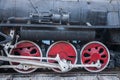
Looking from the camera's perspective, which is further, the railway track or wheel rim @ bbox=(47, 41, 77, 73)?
wheel rim @ bbox=(47, 41, 77, 73)

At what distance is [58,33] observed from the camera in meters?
5.26

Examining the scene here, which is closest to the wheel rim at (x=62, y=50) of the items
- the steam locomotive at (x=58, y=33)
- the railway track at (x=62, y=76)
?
the steam locomotive at (x=58, y=33)

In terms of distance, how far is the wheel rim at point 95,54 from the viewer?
18.5 ft

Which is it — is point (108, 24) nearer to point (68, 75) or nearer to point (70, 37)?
point (70, 37)

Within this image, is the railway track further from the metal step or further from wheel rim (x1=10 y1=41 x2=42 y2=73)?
wheel rim (x1=10 y1=41 x2=42 y2=73)

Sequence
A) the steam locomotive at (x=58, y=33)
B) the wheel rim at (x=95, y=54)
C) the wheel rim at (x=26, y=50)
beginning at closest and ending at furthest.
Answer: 1. the steam locomotive at (x=58, y=33)
2. the wheel rim at (x=26, y=50)
3. the wheel rim at (x=95, y=54)

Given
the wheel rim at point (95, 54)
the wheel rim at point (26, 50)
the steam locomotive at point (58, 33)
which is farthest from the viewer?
the wheel rim at point (95, 54)

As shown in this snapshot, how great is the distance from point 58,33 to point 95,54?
3.22 feet

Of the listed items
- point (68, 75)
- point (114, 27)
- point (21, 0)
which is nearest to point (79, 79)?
point (68, 75)

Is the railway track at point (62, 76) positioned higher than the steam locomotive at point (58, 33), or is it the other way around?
the steam locomotive at point (58, 33)

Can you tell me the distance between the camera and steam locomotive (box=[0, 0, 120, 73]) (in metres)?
5.27

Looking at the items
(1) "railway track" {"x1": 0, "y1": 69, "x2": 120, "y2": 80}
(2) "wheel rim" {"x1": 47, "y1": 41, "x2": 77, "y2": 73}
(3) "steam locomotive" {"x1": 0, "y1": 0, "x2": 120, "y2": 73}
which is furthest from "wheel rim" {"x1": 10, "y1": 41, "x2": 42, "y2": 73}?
(2) "wheel rim" {"x1": 47, "y1": 41, "x2": 77, "y2": 73}

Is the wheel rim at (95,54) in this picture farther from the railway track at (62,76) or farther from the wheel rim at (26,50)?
the wheel rim at (26,50)

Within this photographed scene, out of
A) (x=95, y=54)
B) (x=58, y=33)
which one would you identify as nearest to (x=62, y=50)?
(x=58, y=33)
